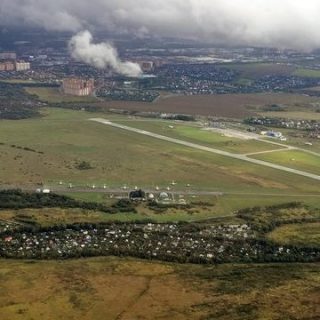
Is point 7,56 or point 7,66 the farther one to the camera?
point 7,56

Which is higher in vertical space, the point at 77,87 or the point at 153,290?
the point at 77,87

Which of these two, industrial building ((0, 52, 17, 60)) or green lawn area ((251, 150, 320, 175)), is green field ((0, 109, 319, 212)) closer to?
green lawn area ((251, 150, 320, 175))

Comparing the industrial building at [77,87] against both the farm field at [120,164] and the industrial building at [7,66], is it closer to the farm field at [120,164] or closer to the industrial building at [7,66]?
the industrial building at [7,66]

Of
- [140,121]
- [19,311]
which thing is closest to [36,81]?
[140,121]

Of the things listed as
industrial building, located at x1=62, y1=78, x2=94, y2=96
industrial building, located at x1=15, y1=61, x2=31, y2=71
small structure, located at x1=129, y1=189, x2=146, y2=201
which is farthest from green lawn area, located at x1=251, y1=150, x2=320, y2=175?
industrial building, located at x1=15, y1=61, x2=31, y2=71

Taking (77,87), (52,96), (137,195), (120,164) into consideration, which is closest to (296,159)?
(120,164)

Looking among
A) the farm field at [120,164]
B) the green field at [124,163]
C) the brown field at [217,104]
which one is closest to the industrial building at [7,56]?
the brown field at [217,104]

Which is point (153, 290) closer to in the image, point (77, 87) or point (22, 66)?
point (77, 87)
